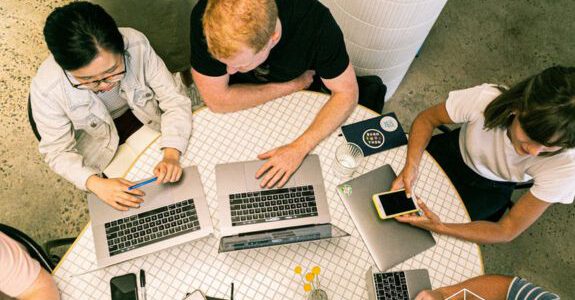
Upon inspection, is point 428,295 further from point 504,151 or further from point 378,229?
point 504,151

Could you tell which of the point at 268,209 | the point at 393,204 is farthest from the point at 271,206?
the point at 393,204

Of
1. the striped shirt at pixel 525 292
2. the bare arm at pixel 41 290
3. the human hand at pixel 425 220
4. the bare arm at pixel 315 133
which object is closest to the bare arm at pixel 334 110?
the bare arm at pixel 315 133

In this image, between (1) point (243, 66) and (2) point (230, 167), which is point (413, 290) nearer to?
(2) point (230, 167)

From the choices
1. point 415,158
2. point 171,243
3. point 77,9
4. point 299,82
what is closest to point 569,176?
point 415,158

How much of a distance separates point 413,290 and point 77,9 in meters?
1.37

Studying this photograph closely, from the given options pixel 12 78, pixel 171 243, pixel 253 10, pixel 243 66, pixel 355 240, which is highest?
pixel 253 10

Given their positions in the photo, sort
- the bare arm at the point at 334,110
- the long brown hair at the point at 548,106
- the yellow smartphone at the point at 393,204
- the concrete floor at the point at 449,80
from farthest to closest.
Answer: the concrete floor at the point at 449,80 < the bare arm at the point at 334,110 < the yellow smartphone at the point at 393,204 < the long brown hair at the point at 548,106

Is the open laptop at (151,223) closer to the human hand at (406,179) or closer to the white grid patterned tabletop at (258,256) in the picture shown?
the white grid patterned tabletop at (258,256)

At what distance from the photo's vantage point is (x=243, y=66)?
1397mm

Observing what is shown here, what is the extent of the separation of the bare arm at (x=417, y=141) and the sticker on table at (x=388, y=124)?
0.07 m

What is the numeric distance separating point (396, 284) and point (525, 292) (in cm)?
42

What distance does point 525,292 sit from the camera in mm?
1351

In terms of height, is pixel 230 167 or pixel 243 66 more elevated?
pixel 243 66

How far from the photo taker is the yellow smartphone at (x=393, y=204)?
1439mm
